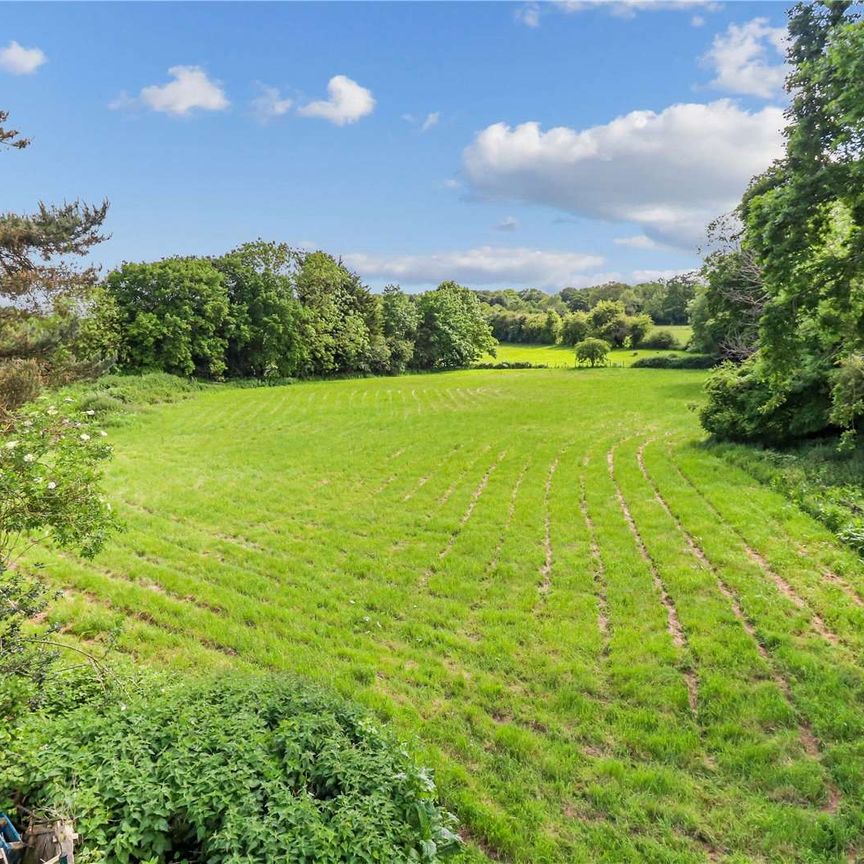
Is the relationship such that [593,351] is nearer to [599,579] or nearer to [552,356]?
[552,356]

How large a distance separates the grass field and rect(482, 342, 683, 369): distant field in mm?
44580

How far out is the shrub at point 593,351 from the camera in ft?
178

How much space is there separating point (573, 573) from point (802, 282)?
581 cm

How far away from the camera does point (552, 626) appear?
24.9 ft

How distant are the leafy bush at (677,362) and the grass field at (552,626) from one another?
120ft

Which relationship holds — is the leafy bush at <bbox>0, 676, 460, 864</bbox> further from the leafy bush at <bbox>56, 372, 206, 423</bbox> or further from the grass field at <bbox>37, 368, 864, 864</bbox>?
the leafy bush at <bbox>56, 372, 206, 423</bbox>

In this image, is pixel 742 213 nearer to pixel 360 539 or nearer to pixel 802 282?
pixel 802 282

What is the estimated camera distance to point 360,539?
36.6 feet

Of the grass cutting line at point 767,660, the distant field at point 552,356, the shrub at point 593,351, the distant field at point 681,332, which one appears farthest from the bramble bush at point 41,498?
the distant field at point 681,332

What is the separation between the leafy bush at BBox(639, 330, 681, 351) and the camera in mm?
61781

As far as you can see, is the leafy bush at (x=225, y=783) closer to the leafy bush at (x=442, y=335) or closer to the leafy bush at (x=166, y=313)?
the leafy bush at (x=166, y=313)

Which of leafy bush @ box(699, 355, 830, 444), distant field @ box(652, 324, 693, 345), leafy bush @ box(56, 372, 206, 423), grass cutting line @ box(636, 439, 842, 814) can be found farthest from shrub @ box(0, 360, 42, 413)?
distant field @ box(652, 324, 693, 345)

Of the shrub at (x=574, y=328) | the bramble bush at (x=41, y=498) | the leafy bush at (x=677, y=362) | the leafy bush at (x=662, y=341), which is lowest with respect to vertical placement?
the bramble bush at (x=41, y=498)

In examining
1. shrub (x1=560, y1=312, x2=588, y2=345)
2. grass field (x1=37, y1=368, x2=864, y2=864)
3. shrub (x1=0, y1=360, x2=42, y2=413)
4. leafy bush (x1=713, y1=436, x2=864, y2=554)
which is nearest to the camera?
grass field (x1=37, y1=368, x2=864, y2=864)
